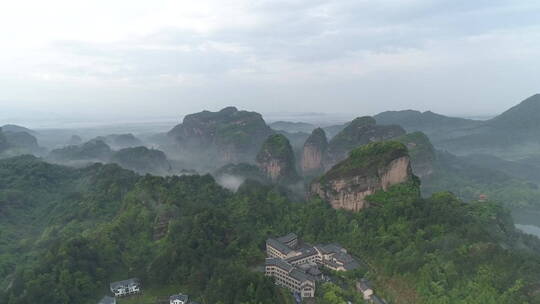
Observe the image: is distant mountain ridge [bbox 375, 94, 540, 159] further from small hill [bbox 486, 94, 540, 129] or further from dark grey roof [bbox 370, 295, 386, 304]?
dark grey roof [bbox 370, 295, 386, 304]

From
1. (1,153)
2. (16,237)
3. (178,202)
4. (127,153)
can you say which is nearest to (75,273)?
(178,202)

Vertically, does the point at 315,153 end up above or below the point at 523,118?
below

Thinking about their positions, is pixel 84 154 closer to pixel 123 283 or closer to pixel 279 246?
pixel 123 283

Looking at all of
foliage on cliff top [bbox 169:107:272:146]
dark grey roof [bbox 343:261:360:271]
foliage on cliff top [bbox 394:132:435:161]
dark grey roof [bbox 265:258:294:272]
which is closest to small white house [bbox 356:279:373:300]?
dark grey roof [bbox 343:261:360:271]

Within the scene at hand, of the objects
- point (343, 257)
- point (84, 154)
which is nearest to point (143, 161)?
point (84, 154)

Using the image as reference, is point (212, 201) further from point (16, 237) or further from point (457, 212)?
point (457, 212)
